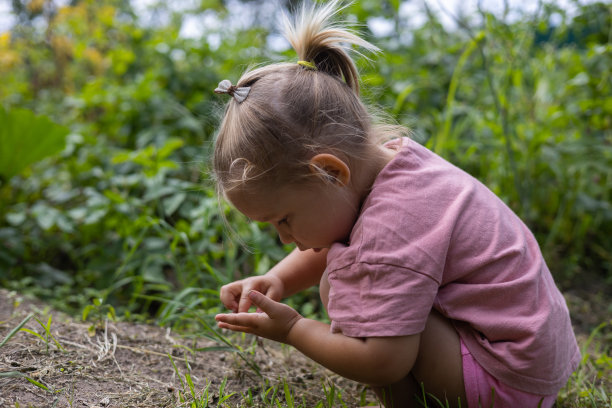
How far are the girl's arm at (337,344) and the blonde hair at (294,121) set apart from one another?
30 centimetres

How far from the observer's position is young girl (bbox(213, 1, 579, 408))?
1.18 metres

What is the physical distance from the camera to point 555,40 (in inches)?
109

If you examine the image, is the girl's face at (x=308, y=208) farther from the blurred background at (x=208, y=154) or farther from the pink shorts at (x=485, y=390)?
the blurred background at (x=208, y=154)

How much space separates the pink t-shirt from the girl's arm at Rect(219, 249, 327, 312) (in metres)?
0.33

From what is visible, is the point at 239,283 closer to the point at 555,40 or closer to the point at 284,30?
the point at 284,30

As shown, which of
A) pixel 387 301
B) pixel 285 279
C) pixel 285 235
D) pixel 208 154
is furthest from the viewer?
pixel 208 154

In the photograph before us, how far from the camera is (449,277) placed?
126 centimetres

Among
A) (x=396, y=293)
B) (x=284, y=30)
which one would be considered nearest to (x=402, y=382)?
(x=396, y=293)

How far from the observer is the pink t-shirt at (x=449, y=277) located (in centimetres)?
115

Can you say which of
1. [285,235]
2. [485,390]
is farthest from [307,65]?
[485,390]

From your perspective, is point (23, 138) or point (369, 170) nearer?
point (369, 170)

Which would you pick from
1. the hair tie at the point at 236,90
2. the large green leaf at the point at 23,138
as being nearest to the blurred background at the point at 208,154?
the large green leaf at the point at 23,138

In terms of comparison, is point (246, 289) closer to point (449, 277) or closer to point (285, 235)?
point (285, 235)

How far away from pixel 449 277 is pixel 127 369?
0.88 metres
